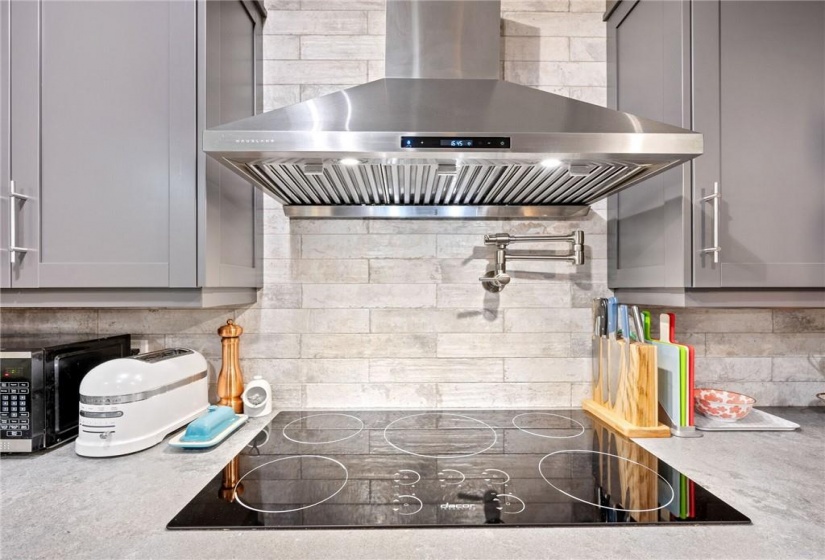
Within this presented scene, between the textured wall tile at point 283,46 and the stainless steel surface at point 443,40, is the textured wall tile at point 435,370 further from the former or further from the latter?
the textured wall tile at point 283,46

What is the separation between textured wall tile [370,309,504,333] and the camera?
144cm

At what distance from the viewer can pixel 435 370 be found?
1.44m

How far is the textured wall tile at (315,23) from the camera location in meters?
1.44

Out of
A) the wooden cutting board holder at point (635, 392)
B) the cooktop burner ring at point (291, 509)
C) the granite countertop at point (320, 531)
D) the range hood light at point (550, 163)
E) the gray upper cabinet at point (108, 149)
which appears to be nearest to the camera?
the granite countertop at point (320, 531)

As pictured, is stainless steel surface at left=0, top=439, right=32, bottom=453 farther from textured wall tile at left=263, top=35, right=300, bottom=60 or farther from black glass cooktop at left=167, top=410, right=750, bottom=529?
textured wall tile at left=263, top=35, right=300, bottom=60

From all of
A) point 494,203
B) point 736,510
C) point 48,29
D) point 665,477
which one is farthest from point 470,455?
point 48,29

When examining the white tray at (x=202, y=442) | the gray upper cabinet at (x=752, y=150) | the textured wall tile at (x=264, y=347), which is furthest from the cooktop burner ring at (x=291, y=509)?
the gray upper cabinet at (x=752, y=150)

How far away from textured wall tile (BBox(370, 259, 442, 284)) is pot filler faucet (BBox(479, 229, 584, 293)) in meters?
0.18

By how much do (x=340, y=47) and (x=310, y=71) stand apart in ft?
0.44

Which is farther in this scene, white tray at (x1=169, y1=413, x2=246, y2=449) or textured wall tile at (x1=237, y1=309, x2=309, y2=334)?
textured wall tile at (x1=237, y1=309, x2=309, y2=334)

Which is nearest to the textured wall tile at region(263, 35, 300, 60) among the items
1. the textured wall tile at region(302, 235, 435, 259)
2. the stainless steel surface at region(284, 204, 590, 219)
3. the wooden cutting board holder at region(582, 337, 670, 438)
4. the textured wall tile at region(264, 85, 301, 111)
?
the textured wall tile at region(264, 85, 301, 111)

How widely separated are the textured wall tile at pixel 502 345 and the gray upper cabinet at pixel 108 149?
80cm

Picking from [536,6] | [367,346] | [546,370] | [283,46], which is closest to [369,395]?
[367,346]

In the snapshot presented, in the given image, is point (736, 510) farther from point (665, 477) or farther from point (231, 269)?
point (231, 269)
